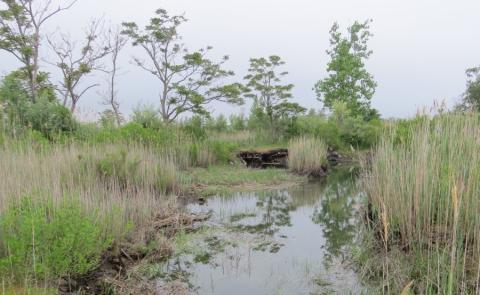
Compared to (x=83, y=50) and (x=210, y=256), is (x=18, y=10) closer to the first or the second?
(x=83, y=50)

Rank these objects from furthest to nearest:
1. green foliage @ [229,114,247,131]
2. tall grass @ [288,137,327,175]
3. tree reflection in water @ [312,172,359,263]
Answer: green foliage @ [229,114,247,131] → tall grass @ [288,137,327,175] → tree reflection in water @ [312,172,359,263]

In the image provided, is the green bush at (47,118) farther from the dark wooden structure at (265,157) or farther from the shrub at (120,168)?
the dark wooden structure at (265,157)

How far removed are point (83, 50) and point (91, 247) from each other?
15971mm

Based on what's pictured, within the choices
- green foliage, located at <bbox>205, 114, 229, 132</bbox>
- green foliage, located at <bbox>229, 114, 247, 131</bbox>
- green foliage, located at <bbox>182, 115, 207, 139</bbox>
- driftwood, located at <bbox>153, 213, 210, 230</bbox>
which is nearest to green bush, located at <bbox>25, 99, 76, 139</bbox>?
green foliage, located at <bbox>182, 115, 207, 139</bbox>

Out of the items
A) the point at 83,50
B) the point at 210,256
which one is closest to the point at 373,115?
the point at 83,50

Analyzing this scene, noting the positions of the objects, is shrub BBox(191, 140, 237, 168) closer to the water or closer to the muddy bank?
the water

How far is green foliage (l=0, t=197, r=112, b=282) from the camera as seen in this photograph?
99.0 inches

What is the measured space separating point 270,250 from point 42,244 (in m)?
2.28

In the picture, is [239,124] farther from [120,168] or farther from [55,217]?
[55,217]

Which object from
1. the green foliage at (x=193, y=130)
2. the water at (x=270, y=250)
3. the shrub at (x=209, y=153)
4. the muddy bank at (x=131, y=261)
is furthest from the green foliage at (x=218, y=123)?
the muddy bank at (x=131, y=261)

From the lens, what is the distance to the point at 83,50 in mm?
16891

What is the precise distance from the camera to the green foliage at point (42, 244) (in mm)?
2514

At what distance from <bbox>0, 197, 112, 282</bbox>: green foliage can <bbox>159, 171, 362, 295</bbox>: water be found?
79 centimetres

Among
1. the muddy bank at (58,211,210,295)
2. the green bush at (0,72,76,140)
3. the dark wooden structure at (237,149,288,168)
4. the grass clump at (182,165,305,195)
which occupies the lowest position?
the muddy bank at (58,211,210,295)
